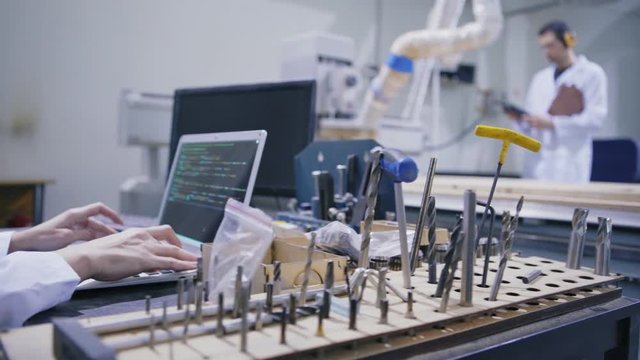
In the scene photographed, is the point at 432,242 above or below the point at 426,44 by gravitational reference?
below

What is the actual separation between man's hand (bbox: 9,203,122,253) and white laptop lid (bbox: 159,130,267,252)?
158mm

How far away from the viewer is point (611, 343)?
738mm

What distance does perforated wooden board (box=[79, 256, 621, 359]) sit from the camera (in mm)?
459

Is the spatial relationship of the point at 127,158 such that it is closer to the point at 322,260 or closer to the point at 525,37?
the point at 322,260

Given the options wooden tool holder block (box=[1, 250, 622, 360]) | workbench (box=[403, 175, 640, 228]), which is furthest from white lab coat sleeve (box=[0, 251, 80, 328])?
workbench (box=[403, 175, 640, 228])

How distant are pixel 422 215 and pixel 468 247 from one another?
4.7 inches

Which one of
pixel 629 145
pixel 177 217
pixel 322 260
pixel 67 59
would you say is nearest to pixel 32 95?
pixel 67 59

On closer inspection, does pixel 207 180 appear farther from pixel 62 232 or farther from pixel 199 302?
pixel 199 302

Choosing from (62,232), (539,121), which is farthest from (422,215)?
(539,121)

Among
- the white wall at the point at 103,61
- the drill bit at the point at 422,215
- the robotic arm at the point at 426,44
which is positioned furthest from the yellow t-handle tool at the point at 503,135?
the white wall at the point at 103,61

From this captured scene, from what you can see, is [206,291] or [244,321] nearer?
[244,321]

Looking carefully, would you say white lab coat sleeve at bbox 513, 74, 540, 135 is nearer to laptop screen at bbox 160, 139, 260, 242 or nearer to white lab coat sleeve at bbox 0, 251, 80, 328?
laptop screen at bbox 160, 139, 260, 242

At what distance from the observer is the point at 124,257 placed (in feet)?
2.38

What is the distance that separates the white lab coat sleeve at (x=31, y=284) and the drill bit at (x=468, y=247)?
498mm
